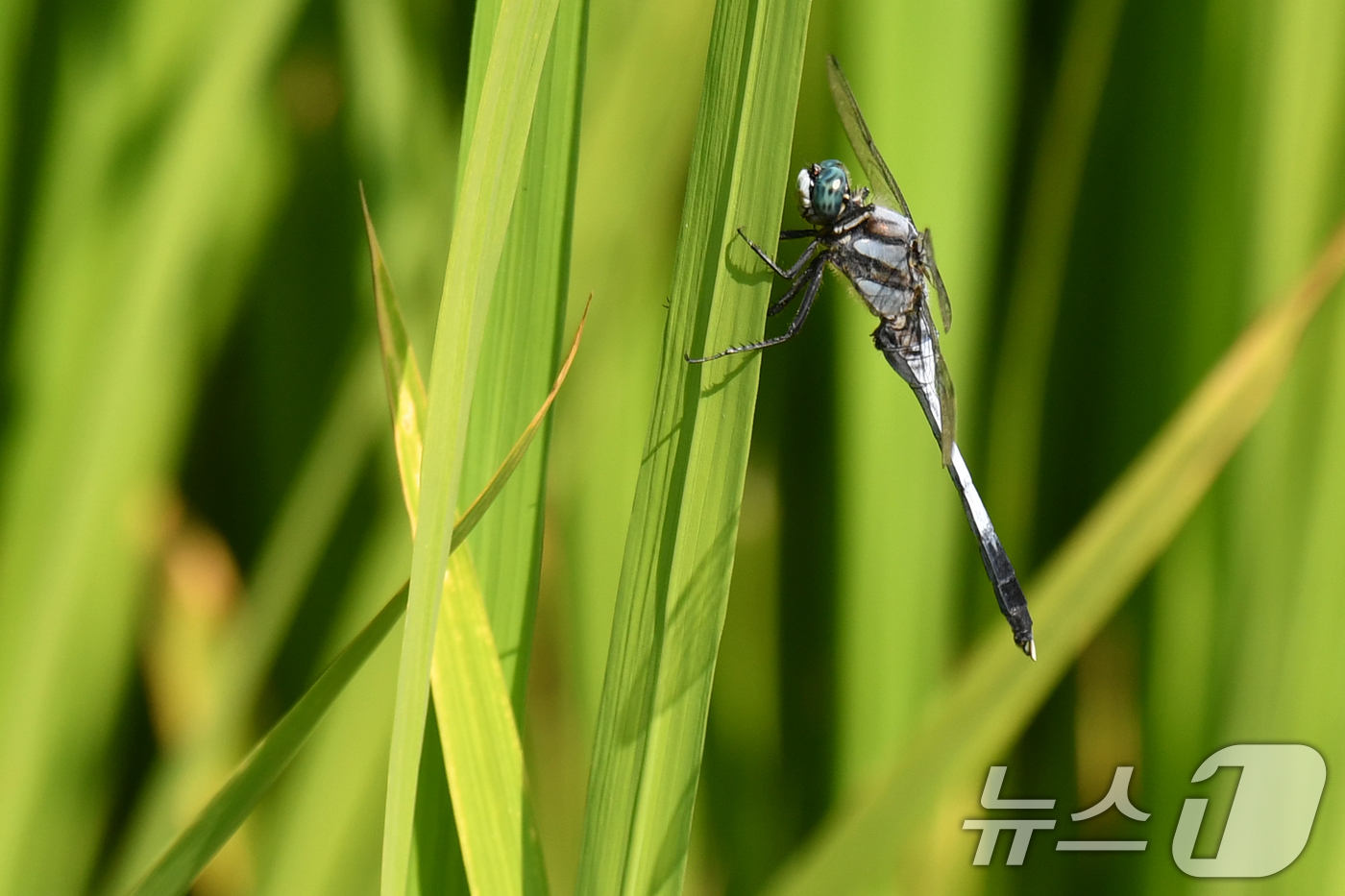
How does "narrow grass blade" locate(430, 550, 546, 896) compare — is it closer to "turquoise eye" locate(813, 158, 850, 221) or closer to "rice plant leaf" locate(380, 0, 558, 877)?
"rice plant leaf" locate(380, 0, 558, 877)

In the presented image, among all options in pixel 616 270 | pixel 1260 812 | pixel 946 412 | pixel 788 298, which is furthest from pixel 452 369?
pixel 1260 812

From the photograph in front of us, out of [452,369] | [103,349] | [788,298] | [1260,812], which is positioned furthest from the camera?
[788,298]

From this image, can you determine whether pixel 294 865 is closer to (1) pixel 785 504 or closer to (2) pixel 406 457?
(2) pixel 406 457

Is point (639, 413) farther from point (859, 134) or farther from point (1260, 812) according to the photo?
point (1260, 812)

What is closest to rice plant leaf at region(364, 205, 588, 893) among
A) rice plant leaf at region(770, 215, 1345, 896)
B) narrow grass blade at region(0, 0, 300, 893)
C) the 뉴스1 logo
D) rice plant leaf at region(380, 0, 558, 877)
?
rice plant leaf at region(380, 0, 558, 877)

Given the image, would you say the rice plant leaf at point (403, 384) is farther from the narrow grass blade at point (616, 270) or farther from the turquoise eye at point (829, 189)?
the turquoise eye at point (829, 189)

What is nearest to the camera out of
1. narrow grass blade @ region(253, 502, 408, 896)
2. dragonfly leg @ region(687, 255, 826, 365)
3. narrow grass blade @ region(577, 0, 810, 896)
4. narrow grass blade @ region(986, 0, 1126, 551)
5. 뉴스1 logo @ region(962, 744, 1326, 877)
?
narrow grass blade @ region(577, 0, 810, 896)

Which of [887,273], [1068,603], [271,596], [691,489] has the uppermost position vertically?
[887,273]
